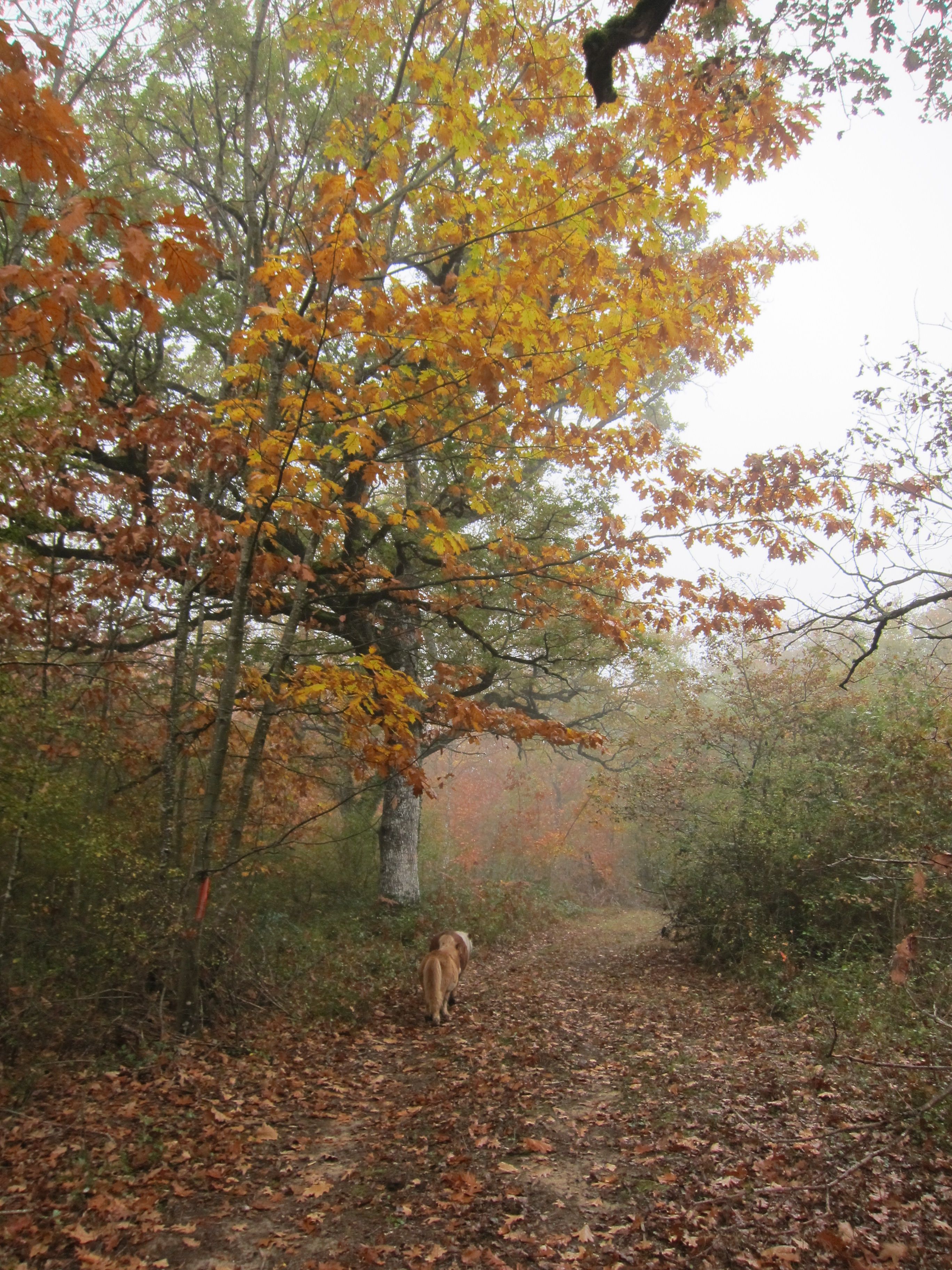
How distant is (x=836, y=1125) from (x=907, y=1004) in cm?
231

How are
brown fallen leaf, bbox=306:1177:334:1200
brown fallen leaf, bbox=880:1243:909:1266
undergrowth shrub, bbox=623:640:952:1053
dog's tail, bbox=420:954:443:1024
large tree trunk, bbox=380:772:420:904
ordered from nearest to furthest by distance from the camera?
brown fallen leaf, bbox=880:1243:909:1266 < brown fallen leaf, bbox=306:1177:334:1200 < undergrowth shrub, bbox=623:640:952:1053 < dog's tail, bbox=420:954:443:1024 < large tree trunk, bbox=380:772:420:904

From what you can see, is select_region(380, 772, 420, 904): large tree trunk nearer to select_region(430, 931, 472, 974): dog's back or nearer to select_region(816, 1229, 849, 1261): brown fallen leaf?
select_region(430, 931, 472, 974): dog's back

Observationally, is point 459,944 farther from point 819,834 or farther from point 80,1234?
point 80,1234

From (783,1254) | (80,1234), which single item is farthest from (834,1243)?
(80,1234)

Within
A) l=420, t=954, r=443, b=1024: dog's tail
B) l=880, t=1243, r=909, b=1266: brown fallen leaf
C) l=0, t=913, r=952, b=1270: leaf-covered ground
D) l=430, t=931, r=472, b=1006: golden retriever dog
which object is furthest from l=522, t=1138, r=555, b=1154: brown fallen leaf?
l=430, t=931, r=472, b=1006: golden retriever dog

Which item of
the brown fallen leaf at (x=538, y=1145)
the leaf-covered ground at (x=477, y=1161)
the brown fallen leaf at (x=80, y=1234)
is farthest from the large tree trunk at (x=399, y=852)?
the brown fallen leaf at (x=80, y=1234)

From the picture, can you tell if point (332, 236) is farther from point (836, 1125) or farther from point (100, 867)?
point (836, 1125)

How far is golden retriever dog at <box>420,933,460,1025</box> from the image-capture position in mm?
7988

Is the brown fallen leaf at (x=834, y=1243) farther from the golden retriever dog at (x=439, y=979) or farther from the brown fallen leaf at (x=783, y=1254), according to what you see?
the golden retriever dog at (x=439, y=979)

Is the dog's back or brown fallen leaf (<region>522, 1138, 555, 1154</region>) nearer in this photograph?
brown fallen leaf (<region>522, 1138, 555, 1154</region>)

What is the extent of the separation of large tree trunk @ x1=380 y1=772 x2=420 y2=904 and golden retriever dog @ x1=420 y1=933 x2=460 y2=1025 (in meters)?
4.79

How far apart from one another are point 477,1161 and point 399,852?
8.97 meters

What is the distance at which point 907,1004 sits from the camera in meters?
6.23

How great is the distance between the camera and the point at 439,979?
803 centimetres
